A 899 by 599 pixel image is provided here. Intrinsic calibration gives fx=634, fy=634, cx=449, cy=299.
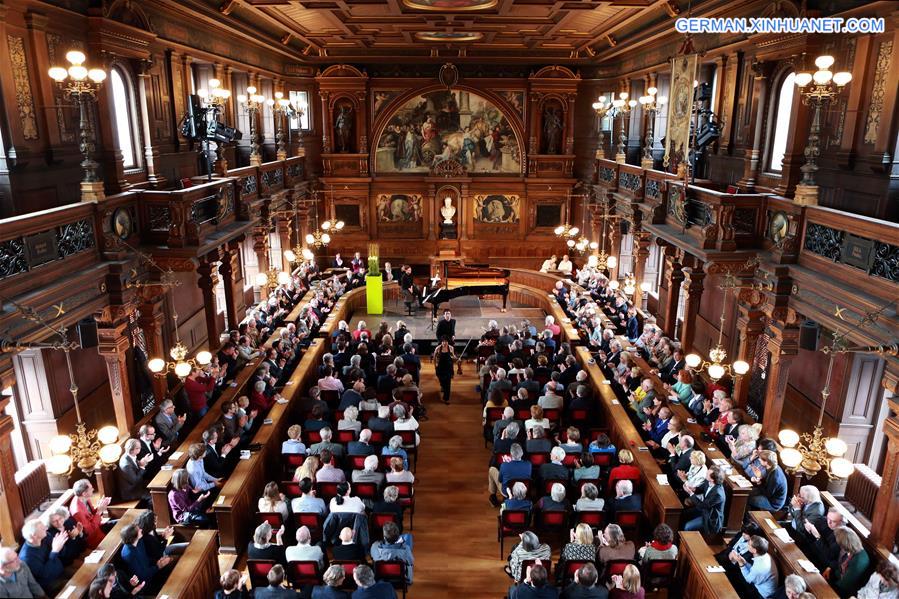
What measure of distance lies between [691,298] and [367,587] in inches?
352

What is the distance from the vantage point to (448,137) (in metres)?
24.5

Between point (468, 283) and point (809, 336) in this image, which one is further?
point (468, 283)

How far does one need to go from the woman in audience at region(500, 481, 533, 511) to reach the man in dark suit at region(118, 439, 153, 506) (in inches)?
199

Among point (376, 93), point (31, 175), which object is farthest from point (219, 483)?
point (376, 93)

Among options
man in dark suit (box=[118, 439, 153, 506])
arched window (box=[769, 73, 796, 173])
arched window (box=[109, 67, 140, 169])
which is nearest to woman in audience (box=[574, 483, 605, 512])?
man in dark suit (box=[118, 439, 153, 506])

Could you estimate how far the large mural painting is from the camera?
2420 centimetres

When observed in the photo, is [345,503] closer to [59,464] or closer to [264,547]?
[264,547]

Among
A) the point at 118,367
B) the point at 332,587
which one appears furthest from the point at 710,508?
the point at 118,367

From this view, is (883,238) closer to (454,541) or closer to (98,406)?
(454,541)

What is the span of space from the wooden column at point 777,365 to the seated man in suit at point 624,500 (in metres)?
3.31

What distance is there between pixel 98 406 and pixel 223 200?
4666 millimetres

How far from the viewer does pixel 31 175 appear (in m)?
9.49

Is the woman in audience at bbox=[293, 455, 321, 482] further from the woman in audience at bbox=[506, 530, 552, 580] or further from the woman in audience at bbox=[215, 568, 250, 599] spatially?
the woman in audience at bbox=[506, 530, 552, 580]

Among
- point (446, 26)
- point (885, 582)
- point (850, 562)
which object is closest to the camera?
point (885, 582)
